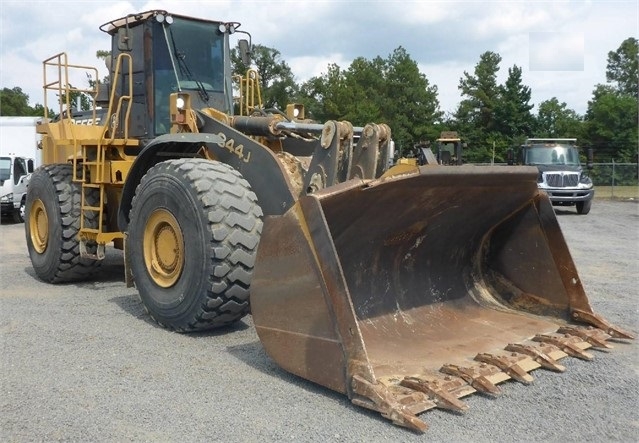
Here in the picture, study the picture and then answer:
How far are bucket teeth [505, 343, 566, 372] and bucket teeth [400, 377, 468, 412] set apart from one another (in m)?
1.02

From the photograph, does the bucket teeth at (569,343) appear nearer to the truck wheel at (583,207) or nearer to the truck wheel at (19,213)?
the truck wheel at (19,213)

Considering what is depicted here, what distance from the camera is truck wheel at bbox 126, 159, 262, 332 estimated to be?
5090 millimetres

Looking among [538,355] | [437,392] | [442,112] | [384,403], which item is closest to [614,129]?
[442,112]

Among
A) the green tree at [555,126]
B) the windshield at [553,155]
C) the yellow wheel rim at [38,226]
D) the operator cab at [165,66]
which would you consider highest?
the green tree at [555,126]

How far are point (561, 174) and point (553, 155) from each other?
54.4 inches

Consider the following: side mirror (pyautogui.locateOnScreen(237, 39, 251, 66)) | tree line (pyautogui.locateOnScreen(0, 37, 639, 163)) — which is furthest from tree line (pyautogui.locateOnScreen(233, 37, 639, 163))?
side mirror (pyautogui.locateOnScreen(237, 39, 251, 66))

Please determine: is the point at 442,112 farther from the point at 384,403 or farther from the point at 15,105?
the point at 384,403

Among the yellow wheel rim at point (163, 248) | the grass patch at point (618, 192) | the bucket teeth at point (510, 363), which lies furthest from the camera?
the grass patch at point (618, 192)

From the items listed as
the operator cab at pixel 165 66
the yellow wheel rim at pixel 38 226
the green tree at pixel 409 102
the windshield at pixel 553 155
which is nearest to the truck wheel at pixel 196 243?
the operator cab at pixel 165 66

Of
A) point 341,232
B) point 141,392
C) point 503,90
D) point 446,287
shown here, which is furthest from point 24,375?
point 503,90

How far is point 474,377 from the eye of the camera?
4.14m

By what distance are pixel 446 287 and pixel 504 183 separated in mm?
1035

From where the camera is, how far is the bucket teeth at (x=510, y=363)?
14.3 ft

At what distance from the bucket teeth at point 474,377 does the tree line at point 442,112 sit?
142 feet
